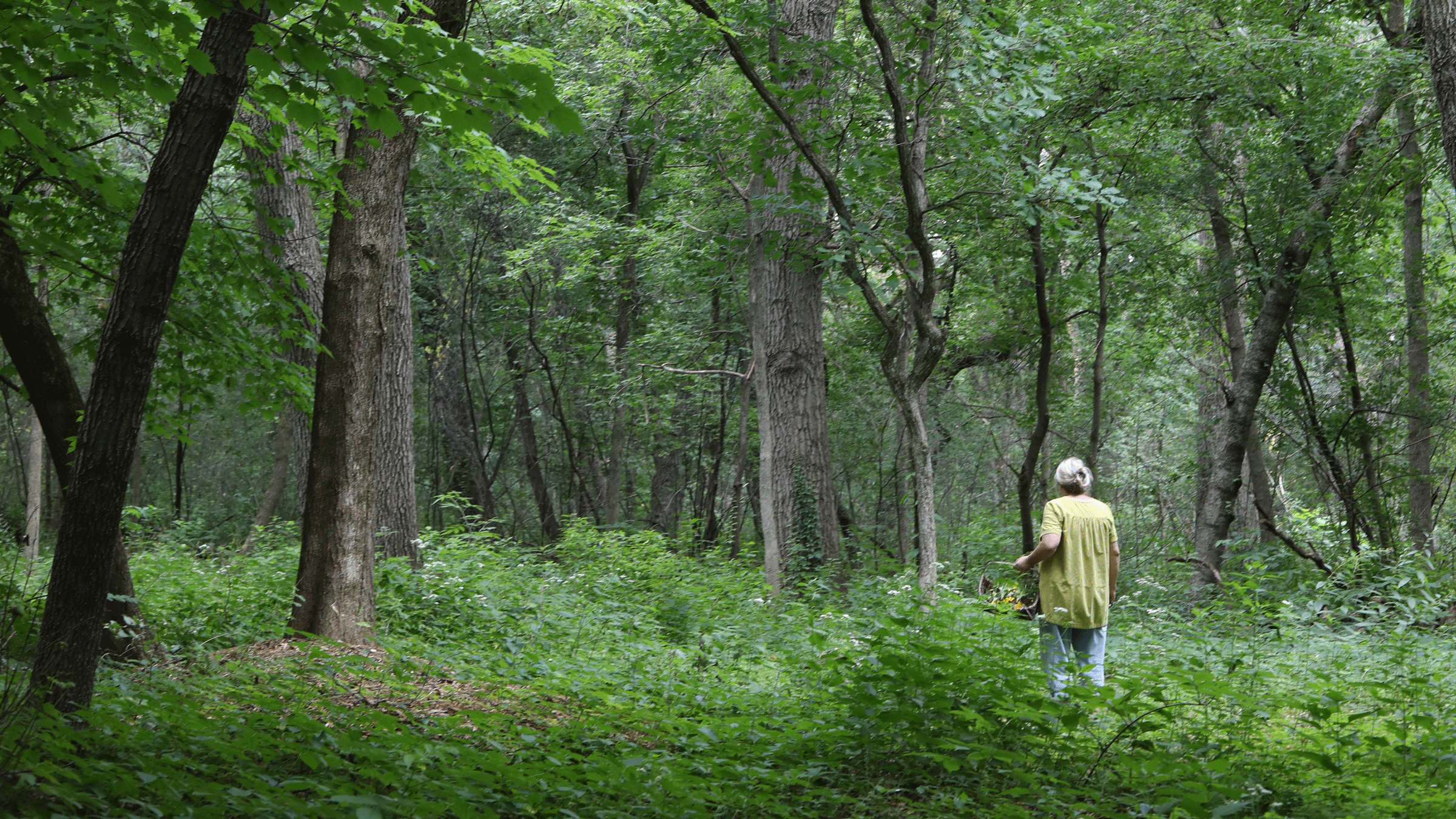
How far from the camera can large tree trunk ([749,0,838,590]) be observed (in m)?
11.7

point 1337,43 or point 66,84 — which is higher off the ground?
point 1337,43

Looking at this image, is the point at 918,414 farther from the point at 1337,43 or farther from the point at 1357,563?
the point at 1337,43

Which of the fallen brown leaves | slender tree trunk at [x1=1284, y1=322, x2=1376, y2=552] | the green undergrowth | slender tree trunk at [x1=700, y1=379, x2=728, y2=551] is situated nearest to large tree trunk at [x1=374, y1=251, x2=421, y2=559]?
the green undergrowth

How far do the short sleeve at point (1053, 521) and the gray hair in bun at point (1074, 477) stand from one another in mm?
247

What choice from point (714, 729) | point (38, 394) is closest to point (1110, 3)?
point (714, 729)

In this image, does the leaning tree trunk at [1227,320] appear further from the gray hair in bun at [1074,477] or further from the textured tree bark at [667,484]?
the textured tree bark at [667,484]

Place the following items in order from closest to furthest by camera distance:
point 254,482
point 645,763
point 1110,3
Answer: point 645,763
point 1110,3
point 254,482

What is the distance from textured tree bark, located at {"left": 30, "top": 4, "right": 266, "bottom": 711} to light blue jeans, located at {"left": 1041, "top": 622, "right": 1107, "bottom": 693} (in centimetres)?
453

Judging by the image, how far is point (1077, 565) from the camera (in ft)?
19.8

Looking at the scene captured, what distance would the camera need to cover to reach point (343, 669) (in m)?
5.95

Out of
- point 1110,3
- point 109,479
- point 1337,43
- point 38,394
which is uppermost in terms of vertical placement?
point 1110,3

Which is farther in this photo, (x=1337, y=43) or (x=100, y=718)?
(x=1337, y=43)

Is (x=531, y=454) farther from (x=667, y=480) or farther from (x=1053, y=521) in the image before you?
(x=1053, y=521)

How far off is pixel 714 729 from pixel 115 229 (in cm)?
485
